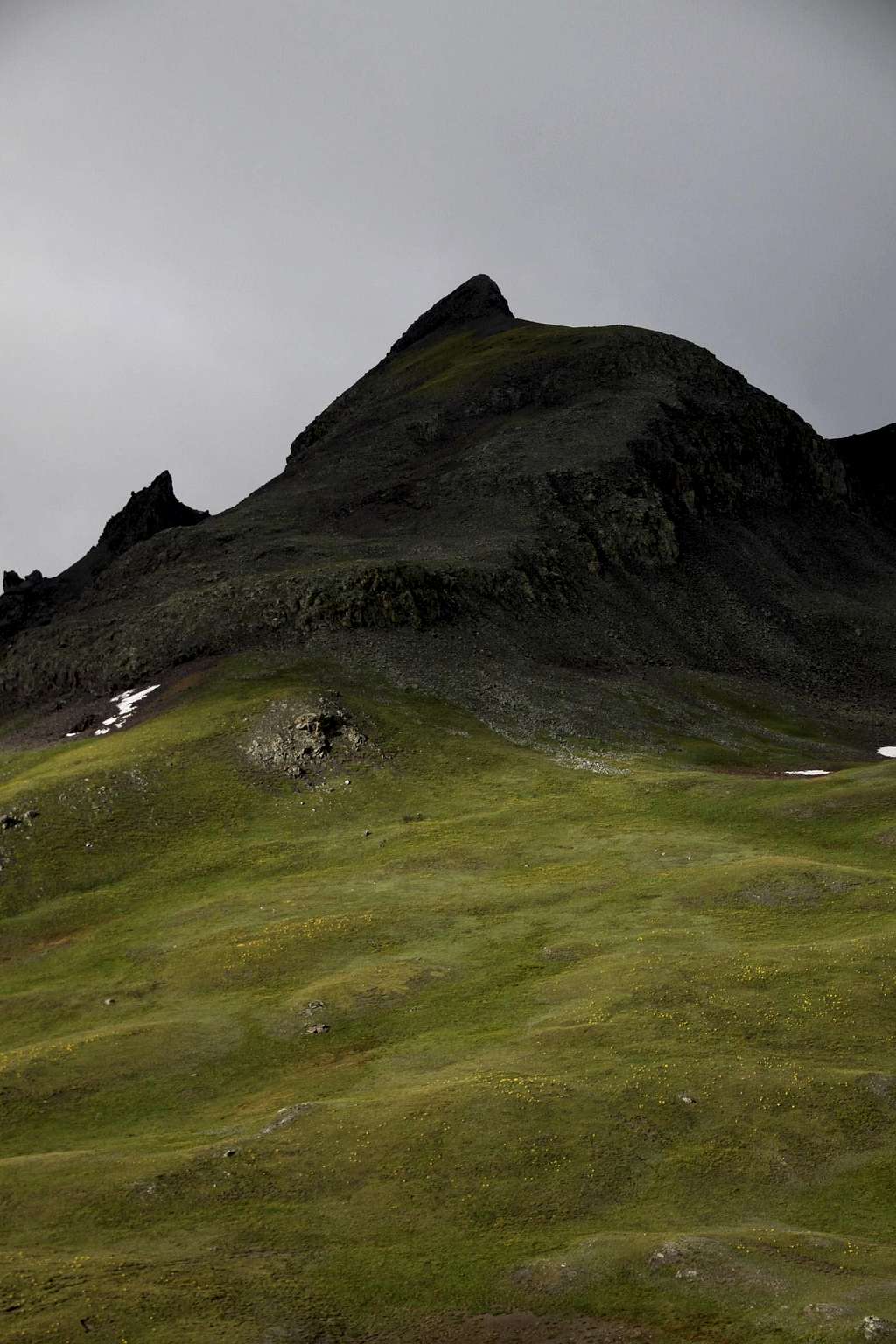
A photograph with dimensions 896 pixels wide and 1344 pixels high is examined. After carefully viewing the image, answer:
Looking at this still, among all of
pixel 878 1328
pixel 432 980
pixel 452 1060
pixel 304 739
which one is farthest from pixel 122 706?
pixel 878 1328

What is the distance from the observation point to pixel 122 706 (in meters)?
139

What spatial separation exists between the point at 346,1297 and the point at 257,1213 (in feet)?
19.6

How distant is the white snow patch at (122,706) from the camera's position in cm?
13288

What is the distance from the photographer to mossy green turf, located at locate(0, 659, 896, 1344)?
3462 centimetres

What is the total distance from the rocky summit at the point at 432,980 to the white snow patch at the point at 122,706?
2.61ft

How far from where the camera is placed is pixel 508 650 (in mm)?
145750

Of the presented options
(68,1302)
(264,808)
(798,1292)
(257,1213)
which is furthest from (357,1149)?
(264,808)

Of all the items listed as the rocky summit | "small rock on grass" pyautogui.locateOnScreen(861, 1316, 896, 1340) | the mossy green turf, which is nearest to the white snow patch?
the rocky summit

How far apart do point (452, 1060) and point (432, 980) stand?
10307 millimetres

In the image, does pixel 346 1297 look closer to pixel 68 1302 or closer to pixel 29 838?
pixel 68 1302

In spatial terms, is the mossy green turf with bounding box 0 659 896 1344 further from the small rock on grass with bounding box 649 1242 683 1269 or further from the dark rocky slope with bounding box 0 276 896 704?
the dark rocky slope with bounding box 0 276 896 704

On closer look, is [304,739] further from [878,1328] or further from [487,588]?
[878,1328]

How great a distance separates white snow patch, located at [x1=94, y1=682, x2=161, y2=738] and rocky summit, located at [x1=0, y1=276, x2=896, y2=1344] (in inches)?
31.3

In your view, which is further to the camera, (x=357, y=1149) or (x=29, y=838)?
(x=29, y=838)
